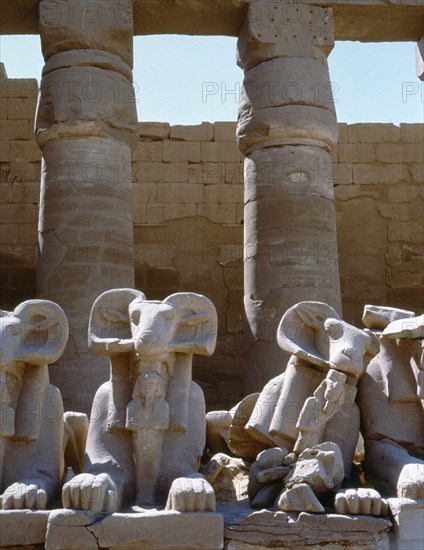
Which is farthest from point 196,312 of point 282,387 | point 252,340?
point 252,340

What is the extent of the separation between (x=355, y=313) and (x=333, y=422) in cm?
729

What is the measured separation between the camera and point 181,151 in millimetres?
13250

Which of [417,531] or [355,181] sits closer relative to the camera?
[417,531]

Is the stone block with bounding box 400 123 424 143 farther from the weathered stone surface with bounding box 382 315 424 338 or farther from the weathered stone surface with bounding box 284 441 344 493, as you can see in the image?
the weathered stone surface with bounding box 284 441 344 493

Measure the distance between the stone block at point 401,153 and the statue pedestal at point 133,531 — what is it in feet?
30.4

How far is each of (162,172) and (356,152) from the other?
2.71 meters

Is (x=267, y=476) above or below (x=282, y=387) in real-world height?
below

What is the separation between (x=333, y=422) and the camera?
570 centimetres

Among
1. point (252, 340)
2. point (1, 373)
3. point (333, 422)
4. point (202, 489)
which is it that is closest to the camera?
point (202, 489)

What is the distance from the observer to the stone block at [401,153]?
43.8 ft

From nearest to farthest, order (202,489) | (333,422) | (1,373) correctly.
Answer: (202,489)
(1,373)
(333,422)

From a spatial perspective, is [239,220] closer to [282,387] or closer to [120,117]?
[120,117]

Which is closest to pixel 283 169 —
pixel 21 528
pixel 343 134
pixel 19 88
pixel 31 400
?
pixel 343 134

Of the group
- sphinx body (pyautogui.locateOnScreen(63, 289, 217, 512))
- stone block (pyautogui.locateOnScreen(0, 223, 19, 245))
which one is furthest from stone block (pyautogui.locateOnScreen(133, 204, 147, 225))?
sphinx body (pyautogui.locateOnScreen(63, 289, 217, 512))
